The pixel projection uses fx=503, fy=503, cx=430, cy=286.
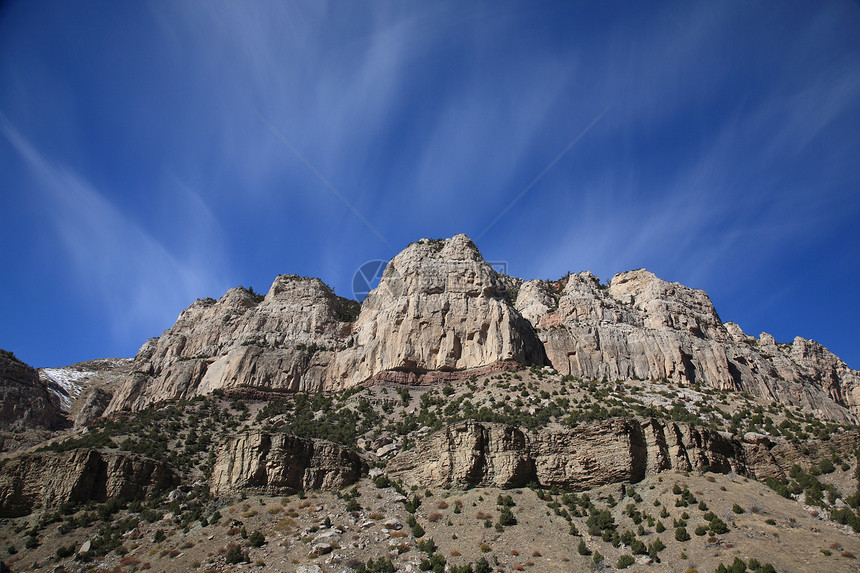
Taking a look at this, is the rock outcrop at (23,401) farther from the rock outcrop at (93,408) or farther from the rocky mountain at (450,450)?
the rock outcrop at (93,408)

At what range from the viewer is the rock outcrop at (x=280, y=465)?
144 ft

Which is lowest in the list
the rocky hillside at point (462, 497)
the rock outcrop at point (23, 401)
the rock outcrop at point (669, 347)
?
the rocky hillside at point (462, 497)

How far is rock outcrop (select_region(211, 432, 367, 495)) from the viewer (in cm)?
4403

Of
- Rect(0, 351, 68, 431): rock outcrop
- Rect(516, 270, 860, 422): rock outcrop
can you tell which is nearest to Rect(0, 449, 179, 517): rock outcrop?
Rect(0, 351, 68, 431): rock outcrop

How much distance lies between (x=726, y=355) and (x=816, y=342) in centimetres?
4157

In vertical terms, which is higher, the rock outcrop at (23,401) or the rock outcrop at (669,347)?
the rock outcrop at (669,347)

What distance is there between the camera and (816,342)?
99812 mm

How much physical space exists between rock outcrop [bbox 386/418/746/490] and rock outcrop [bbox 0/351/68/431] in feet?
222

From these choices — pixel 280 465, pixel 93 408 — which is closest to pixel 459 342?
pixel 280 465

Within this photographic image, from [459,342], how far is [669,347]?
3056cm

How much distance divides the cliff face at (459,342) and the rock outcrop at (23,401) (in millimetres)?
9845

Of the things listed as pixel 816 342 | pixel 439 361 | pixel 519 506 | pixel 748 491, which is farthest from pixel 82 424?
pixel 816 342

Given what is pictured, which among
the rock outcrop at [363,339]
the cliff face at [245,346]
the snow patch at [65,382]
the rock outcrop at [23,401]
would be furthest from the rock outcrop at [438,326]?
the snow patch at [65,382]

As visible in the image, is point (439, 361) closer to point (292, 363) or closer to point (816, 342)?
point (292, 363)
